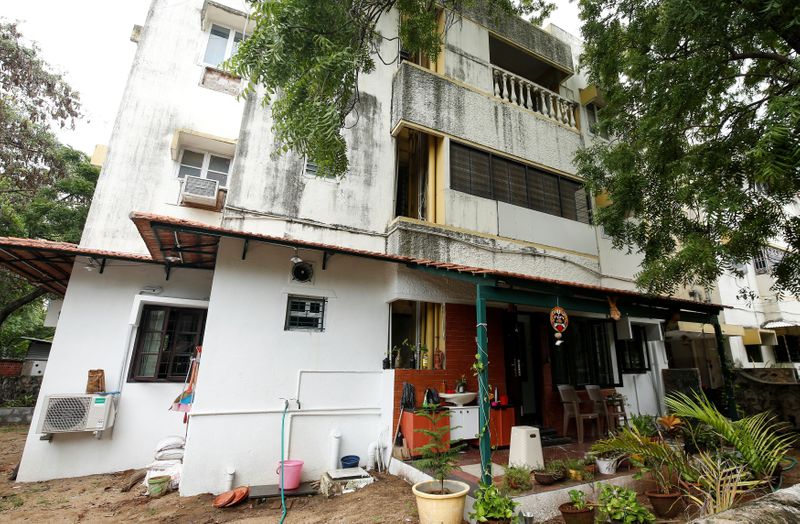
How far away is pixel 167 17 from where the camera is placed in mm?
9992

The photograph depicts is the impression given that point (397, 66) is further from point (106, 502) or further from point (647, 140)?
point (106, 502)

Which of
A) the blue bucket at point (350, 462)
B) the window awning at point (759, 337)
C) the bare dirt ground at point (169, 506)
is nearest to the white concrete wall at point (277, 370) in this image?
the blue bucket at point (350, 462)

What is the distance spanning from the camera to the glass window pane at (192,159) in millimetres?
9312

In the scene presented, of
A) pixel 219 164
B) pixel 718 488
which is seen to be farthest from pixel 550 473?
pixel 219 164

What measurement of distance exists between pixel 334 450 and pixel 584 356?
21.1ft

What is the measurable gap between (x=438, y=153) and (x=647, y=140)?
4198mm

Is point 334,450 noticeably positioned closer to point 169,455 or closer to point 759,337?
point 169,455

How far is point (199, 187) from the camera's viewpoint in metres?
8.62

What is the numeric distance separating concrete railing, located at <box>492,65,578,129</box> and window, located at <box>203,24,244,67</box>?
7.16 m

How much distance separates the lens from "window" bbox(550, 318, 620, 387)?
29.7 feet

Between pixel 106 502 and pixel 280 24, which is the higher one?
pixel 280 24

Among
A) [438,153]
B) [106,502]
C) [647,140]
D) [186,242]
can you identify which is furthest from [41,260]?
[647,140]

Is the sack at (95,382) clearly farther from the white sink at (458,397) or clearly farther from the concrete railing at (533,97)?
the concrete railing at (533,97)

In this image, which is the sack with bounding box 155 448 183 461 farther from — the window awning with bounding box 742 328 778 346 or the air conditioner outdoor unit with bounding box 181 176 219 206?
the window awning with bounding box 742 328 778 346
